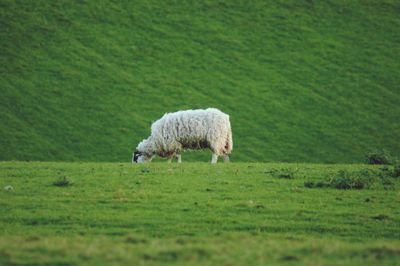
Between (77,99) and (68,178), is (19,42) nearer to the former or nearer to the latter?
(77,99)

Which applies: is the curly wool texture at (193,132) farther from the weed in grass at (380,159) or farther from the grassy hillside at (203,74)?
the grassy hillside at (203,74)

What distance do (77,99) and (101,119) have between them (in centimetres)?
269

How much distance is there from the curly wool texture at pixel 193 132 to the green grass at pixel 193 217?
5484 millimetres

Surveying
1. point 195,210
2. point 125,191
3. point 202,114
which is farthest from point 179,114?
point 195,210

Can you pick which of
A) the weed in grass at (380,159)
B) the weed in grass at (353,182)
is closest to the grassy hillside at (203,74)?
the weed in grass at (380,159)

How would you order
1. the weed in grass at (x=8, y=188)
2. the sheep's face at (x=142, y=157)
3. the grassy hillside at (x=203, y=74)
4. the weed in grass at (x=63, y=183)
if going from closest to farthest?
the weed in grass at (x=8, y=188), the weed in grass at (x=63, y=183), the sheep's face at (x=142, y=157), the grassy hillside at (x=203, y=74)

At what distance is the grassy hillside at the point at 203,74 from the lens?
142ft

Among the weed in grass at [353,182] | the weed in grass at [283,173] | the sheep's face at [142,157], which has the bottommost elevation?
the weed in grass at [353,182]

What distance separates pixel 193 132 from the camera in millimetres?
25594

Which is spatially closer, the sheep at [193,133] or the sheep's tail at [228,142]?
the sheep at [193,133]

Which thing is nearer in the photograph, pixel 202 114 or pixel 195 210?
pixel 195 210

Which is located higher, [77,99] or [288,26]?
[288,26]

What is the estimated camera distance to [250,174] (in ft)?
61.0

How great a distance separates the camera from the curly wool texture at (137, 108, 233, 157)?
83.6 feet
